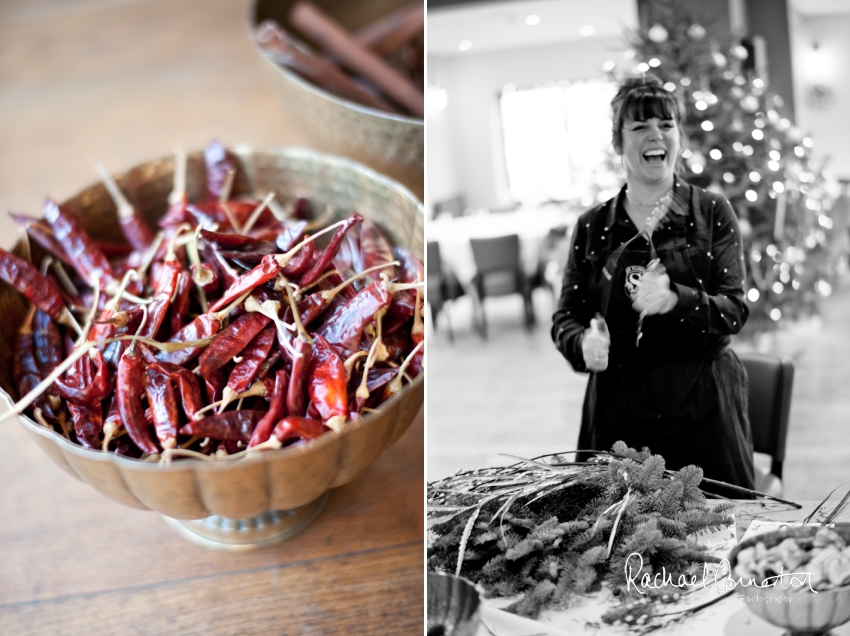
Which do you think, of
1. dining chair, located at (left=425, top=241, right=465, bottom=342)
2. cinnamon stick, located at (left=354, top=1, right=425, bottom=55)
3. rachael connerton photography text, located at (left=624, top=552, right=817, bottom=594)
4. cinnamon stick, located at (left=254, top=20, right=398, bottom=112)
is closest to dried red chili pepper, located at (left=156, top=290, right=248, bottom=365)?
dining chair, located at (left=425, top=241, right=465, bottom=342)

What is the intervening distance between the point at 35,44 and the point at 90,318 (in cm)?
A: 129

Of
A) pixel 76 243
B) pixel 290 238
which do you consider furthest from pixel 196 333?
pixel 76 243

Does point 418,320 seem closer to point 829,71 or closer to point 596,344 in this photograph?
point 596,344

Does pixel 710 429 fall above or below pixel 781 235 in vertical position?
below

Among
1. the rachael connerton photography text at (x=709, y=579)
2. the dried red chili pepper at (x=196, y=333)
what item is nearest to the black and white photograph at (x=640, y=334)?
the rachael connerton photography text at (x=709, y=579)

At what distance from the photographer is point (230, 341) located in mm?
670

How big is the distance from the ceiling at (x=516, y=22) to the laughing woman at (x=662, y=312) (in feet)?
0.40

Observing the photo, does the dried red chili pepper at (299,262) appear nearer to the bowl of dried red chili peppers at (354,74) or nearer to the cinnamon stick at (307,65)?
the bowl of dried red chili peppers at (354,74)

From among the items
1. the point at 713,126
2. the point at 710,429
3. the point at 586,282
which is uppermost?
the point at 713,126

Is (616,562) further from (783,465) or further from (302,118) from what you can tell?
(302,118)

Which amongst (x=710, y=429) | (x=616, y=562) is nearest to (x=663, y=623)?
(x=616, y=562)

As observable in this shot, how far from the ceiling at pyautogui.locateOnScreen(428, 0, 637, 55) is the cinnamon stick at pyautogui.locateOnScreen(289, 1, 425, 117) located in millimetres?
416

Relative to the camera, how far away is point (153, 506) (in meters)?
0.60

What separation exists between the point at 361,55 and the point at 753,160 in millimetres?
663
